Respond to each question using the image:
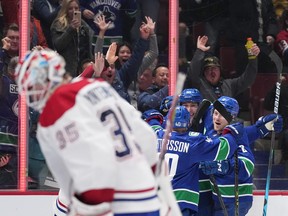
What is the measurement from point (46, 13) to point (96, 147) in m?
3.65

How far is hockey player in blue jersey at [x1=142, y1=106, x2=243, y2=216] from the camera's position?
621 cm

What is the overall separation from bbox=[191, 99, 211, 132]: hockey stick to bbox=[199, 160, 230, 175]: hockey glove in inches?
12.0

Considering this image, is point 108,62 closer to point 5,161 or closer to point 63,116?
point 5,161

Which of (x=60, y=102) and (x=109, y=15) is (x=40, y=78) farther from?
(x=109, y=15)

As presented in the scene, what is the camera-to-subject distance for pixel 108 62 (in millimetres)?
7117

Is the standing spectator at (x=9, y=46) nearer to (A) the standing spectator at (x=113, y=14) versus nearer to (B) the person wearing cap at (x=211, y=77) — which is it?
(A) the standing spectator at (x=113, y=14)

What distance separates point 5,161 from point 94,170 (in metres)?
3.63

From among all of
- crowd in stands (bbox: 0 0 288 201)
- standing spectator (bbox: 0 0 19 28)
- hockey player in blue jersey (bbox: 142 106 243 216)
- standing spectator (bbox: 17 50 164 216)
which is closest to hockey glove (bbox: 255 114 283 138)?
crowd in stands (bbox: 0 0 288 201)

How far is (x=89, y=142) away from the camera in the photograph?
11.9 ft

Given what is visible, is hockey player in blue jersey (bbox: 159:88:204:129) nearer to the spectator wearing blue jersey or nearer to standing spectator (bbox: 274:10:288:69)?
the spectator wearing blue jersey

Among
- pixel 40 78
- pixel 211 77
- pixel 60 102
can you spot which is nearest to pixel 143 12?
pixel 211 77

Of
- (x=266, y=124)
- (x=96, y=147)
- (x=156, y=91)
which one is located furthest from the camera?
(x=156, y=91)

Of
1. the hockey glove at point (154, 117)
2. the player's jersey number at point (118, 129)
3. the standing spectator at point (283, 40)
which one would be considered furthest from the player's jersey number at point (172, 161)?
the player's jersey number at point (118, 129)

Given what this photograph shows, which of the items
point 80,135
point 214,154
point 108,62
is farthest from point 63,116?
point 108,62
